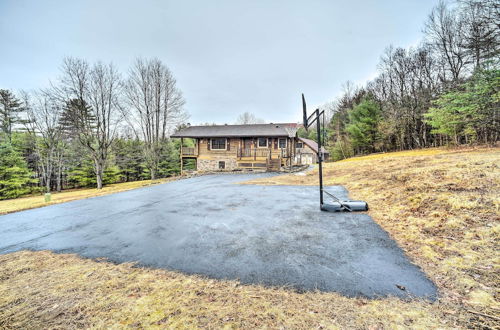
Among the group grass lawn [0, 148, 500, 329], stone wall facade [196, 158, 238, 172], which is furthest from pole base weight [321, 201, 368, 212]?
stone wall facade [196, 158, 238, 172]

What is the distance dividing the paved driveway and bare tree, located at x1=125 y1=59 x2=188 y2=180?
15101 mm

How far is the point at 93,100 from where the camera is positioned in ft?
51.6

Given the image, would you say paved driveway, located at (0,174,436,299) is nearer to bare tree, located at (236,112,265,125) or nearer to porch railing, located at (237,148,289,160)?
porch railing, located at (237,148,289,160)

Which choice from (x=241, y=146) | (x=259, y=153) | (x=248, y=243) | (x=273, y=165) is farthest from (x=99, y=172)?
(x=248, y=243)

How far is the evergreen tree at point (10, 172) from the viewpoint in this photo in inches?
642

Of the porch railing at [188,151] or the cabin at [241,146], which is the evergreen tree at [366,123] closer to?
the cabin at [241,146]

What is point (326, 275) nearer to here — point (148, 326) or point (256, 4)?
point (148, 326)

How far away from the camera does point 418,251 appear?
242 cm

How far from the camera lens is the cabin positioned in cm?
1798

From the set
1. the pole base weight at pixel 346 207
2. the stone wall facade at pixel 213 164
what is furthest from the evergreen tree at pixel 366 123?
the pole base weight at pixel 346 207

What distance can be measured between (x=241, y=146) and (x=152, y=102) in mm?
10390

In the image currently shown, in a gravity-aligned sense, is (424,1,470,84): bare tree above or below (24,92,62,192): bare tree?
above

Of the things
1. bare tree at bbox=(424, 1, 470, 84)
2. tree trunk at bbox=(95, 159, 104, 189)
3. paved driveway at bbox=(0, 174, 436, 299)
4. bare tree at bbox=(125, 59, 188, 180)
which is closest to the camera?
paved driveway at bbox=(0, 174, 436, 299)

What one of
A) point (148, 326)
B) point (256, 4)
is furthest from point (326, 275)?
point (256, 4)
